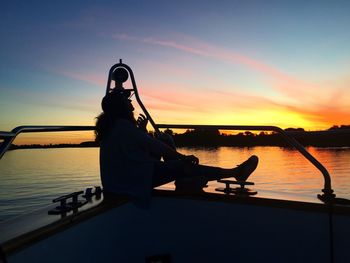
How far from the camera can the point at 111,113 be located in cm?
233

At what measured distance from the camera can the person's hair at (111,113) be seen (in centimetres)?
231

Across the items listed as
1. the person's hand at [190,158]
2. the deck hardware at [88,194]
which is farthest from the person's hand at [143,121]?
the deck hardware at [88,194]

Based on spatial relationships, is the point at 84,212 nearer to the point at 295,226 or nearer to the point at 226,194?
the point at 226,194

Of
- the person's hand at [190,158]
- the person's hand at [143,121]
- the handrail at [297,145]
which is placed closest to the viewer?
the handrail at [297,145]

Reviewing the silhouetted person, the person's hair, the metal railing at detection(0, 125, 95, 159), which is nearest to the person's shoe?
the silhouetted person

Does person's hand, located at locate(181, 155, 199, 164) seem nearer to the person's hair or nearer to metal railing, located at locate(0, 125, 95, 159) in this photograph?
the person's hair

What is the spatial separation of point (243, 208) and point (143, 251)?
84 cm

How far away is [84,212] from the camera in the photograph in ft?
6.08

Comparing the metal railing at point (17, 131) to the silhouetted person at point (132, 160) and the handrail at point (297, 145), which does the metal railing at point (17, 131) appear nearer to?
the silhouetted person at point (132, 160)

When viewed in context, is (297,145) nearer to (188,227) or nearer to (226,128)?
(226,128)

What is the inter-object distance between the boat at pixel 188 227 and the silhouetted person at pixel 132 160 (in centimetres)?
11

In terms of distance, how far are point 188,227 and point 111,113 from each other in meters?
1.06

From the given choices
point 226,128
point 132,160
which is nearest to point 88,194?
point 132,160

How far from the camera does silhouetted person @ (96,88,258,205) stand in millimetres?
2229
